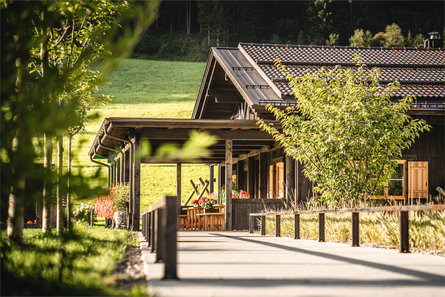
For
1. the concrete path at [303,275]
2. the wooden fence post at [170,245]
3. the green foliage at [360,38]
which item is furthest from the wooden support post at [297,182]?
the green foliage at [360,38]

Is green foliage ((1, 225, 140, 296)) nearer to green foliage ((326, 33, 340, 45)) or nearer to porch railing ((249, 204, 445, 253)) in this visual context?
porch railing ((249, 204, 445, 253))

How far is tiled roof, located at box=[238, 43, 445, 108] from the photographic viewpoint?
16.9m

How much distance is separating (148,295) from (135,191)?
37.5 feet

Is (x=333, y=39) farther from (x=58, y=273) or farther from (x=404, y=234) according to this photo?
(x=58, y=273)

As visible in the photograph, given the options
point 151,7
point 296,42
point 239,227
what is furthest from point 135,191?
point 296,42

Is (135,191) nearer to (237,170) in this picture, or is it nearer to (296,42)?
(237,170)

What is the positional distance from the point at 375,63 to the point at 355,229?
11.8m

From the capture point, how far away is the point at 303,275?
472 cm

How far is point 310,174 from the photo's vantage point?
11.9 meters

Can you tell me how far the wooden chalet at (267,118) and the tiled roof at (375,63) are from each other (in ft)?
0.10

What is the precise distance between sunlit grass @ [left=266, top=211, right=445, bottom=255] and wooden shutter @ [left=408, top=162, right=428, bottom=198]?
20.5ft

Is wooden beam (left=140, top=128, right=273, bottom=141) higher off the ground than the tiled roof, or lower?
lower

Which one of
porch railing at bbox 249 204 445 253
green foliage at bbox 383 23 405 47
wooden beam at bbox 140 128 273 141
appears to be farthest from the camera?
green foliage at bbox 383 23 405 47

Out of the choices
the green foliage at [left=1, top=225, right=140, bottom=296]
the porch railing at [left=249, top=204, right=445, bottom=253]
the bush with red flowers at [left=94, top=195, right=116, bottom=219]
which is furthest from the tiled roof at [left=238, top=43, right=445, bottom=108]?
the green foliage at [left=1, top=225, right=140, bottom=296]
